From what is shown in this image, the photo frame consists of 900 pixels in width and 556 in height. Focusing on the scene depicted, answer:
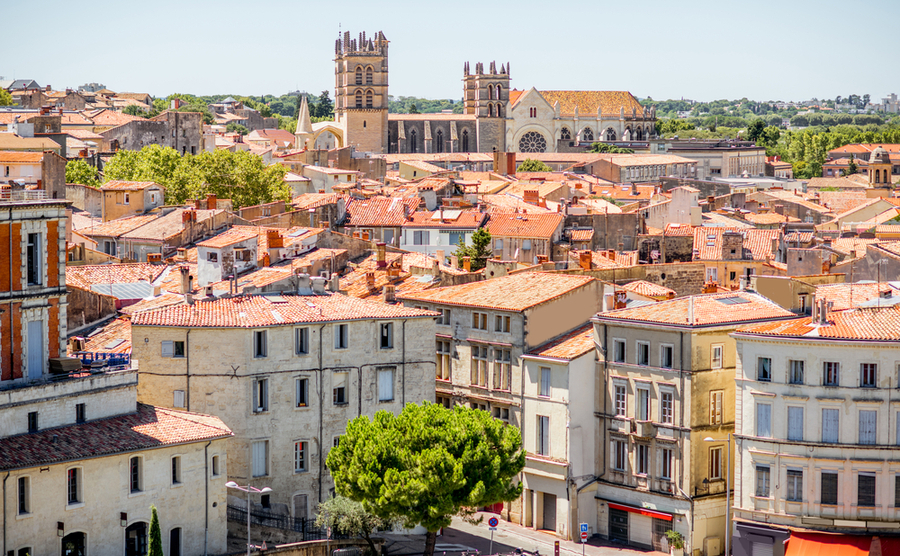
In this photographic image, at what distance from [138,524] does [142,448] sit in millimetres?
2389

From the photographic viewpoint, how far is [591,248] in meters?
86.6

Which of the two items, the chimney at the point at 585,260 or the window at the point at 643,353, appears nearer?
the window at the point at 643,353

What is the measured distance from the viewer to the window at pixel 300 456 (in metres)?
49.8

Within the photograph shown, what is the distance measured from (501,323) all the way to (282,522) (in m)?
12.9

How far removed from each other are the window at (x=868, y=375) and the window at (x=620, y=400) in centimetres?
949

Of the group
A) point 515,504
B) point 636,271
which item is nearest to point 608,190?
point 636,271

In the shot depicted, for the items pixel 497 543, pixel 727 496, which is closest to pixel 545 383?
pixel 497 543

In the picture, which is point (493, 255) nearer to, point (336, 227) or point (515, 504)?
point (336, 227)

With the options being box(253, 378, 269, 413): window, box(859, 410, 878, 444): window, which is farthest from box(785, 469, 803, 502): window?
box(253, 378, 269, 413): window

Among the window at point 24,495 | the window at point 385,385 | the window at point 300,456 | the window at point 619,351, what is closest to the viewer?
the window at point 24,495

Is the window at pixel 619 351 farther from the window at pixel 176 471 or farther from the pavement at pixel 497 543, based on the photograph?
the window at pixel 176 471

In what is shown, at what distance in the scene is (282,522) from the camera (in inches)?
1895

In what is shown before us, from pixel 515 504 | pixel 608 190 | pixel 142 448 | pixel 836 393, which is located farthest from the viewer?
pixel 608 190

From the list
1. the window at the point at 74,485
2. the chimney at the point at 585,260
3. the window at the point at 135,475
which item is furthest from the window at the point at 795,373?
the chimney at the point at 585,260
